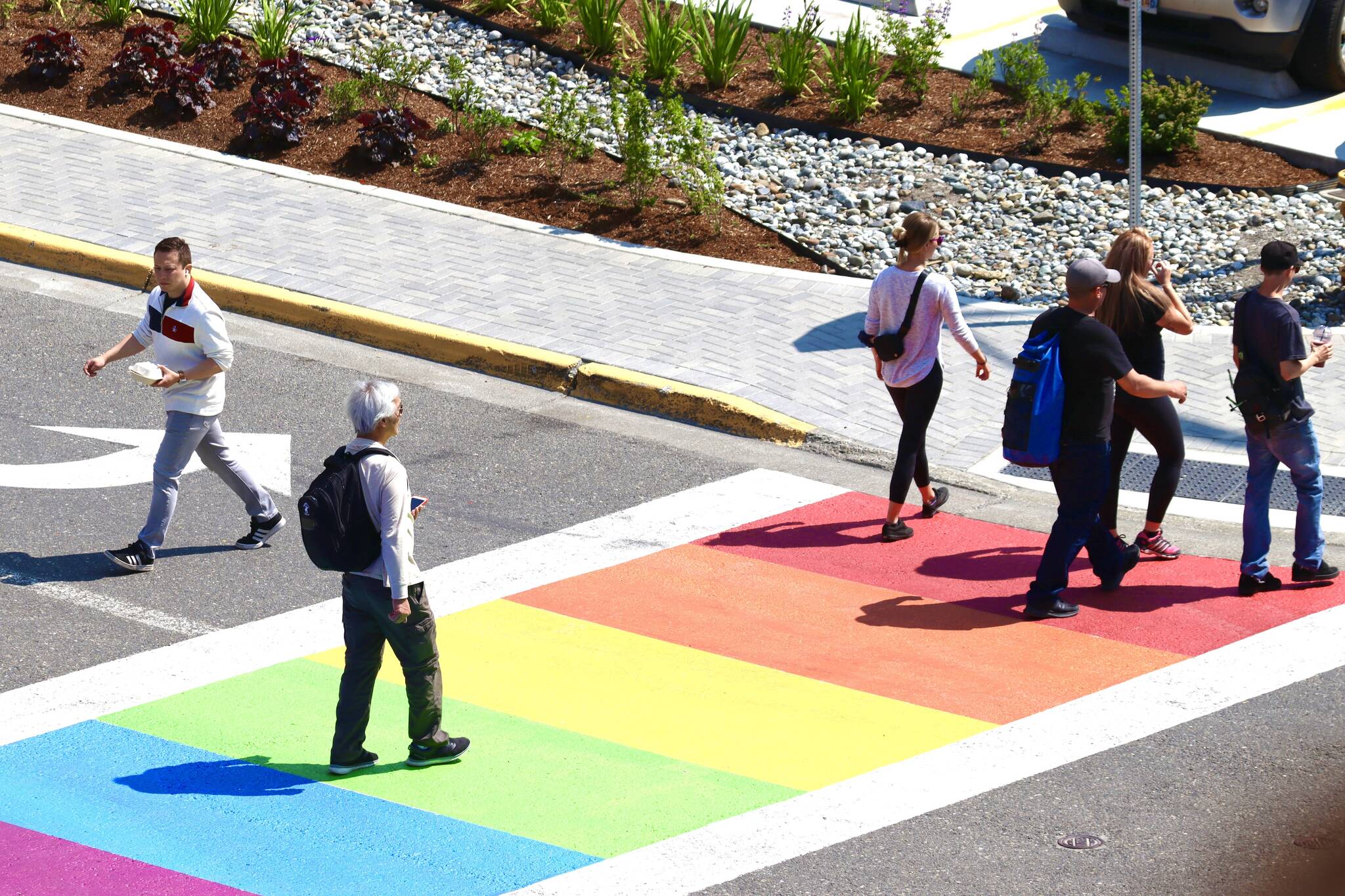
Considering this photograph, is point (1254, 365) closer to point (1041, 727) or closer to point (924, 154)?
point (1041, 727)

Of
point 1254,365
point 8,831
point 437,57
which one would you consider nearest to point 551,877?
point 8,831

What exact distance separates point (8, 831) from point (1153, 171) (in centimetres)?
1084

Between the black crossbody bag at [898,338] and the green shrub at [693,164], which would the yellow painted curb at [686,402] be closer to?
the black crossbody bag at [898,338]

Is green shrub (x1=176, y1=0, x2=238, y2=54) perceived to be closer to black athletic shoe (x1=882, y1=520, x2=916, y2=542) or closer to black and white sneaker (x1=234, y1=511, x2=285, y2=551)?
black and white sneaker (x1=234, y1=511, x2=285, y2=551)

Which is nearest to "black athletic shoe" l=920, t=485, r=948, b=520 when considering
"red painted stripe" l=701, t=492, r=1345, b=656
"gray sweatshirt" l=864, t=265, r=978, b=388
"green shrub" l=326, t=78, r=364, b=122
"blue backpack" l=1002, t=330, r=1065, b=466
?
"red painted stripe" l=701, t=492, r=1345, b=656

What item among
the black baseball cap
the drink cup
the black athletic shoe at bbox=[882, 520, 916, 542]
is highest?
the black baseball cap

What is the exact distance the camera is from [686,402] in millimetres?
9492

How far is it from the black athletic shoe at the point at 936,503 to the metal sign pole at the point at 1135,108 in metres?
3.06

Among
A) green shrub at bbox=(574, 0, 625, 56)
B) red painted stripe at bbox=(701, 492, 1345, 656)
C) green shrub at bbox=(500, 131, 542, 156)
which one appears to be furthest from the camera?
green shrub at bbox=(574, 0, 625, 56)

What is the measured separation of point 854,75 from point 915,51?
0.76 meters

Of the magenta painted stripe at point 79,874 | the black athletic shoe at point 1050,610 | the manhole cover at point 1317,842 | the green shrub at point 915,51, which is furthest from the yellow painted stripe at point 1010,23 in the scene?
the manhole cover at point 1317,842

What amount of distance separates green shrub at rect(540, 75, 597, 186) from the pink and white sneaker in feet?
22.0

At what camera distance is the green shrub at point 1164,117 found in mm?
12758

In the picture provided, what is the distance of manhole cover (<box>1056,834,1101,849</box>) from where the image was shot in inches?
199
